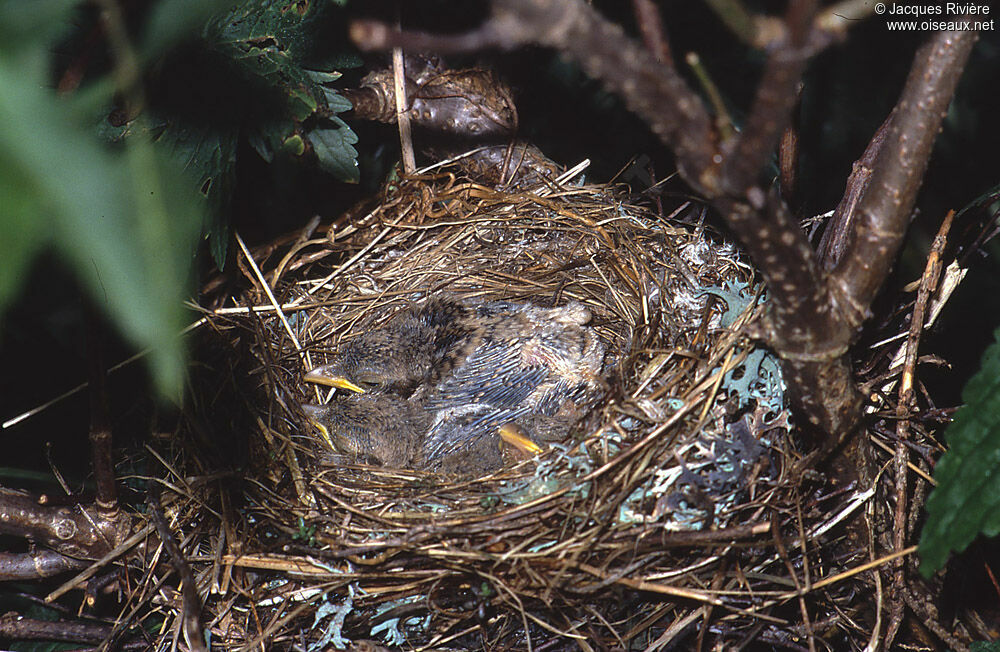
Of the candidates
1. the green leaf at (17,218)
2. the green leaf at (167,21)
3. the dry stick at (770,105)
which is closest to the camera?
the green leaf at (17,218)

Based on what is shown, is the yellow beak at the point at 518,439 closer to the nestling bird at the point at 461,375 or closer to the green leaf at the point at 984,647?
the nestling bird at the point at 461,375

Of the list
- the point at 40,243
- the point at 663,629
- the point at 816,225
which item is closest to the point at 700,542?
the point at 663,629

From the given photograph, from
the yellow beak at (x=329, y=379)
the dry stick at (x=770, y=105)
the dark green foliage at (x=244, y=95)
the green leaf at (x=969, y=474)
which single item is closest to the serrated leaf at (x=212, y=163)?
the dark green foliage at (x=244, y=95)

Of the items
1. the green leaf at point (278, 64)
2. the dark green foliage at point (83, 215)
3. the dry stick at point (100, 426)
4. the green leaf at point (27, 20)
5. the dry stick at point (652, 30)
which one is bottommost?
the dry stick at point (100, 426)

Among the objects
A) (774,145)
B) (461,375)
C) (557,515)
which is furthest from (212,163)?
(774,145)

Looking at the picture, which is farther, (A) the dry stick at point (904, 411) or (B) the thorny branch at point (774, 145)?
(A) the dry stick at point (904, 411)

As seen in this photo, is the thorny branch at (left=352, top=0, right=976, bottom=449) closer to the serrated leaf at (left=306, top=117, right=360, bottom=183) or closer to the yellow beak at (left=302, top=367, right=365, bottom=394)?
the serrated leaf at (left=306, top=117, right=360, bottom=183)

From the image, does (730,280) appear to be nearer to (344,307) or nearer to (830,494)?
(830,494)
